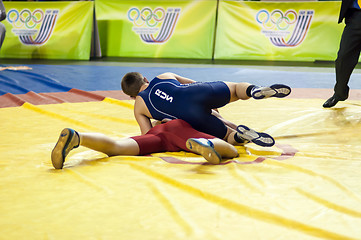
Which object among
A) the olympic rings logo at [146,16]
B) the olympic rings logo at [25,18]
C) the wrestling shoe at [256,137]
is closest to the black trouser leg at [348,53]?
the wrestling shoe at [256,137]

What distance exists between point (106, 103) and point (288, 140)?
212 cm

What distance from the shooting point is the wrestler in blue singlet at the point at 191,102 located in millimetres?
2920

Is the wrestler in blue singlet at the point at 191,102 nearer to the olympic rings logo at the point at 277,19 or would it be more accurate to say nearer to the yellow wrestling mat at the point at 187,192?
the yellow wrestling mat at the point at 187,192

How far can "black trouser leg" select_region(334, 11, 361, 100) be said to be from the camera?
4.20 meters

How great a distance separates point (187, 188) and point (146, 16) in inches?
289

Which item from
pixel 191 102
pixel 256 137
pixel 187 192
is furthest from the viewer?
pixel 191 102

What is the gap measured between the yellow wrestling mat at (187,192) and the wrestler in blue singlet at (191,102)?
0.24m

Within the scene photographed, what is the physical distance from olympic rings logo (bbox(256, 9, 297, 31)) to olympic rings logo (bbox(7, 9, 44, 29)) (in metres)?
4.27

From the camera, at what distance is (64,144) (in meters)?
2.46

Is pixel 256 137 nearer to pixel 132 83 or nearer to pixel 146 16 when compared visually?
pixel 132 83

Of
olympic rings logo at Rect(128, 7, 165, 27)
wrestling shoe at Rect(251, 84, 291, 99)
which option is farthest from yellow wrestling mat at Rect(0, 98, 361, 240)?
olympic rings logo at Rect(128, 7, 165, 27)

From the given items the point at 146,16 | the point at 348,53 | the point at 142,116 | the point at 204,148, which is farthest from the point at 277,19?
the point at 204,148

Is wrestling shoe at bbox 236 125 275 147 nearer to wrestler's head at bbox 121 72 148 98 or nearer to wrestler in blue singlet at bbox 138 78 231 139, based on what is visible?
wrestler in blue singlet at bbox 138 78 231 139

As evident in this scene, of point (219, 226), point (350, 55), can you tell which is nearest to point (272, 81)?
point (350, 55)
